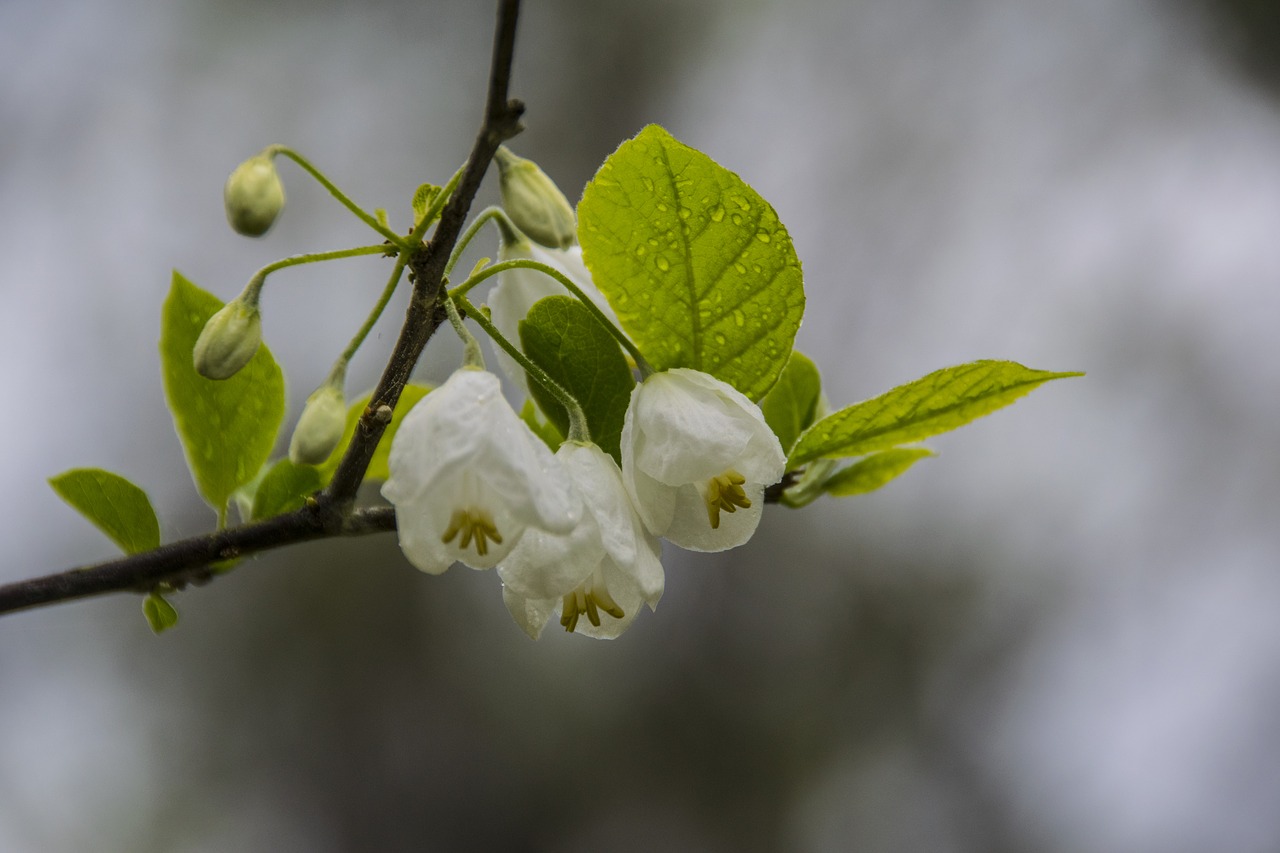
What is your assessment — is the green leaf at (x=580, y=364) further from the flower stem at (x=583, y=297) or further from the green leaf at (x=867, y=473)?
the green leaf at (x=867, y=473)

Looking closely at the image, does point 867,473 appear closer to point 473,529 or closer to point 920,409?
point 920,409

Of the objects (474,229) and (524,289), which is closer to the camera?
(474,229)

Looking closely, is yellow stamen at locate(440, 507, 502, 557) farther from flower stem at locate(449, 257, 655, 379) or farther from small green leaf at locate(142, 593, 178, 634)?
small green leaf at locate(142, 593, 178, 634)

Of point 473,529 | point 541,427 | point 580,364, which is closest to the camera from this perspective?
point 473,529

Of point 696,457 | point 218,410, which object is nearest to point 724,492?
point 696,457

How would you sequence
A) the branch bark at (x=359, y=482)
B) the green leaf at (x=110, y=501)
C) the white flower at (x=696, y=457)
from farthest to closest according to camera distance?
the green leaf at (x=110, y=501) < the white flower at (x=696, y=457) < the branch bark at (x=359, y=482)

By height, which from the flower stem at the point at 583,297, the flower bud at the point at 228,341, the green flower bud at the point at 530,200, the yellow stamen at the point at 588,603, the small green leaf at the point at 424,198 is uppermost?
the green flower bud at the point at 530,200

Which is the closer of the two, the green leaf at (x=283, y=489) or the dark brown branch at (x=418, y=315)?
the dark brown branch at (x=418, y=315)

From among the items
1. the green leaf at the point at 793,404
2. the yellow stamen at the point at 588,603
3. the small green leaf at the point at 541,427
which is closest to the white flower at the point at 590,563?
the yellow stamen at the point at 588,603

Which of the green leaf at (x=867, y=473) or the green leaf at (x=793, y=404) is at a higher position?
the green leaf at (x=793, y=404)
